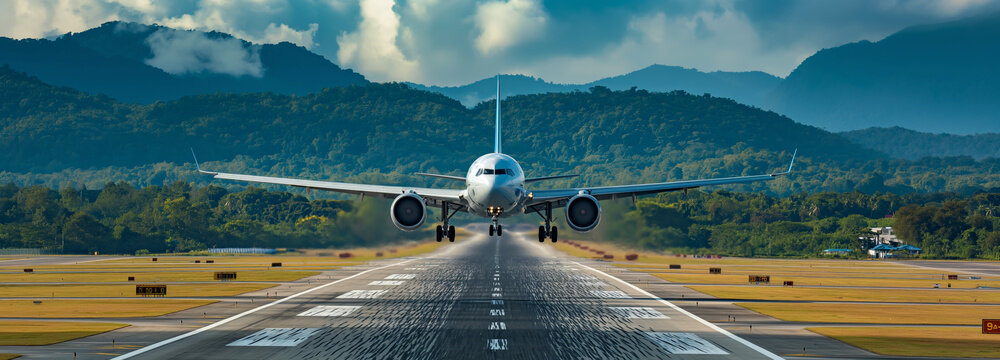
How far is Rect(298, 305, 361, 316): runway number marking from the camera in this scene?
2849 inches

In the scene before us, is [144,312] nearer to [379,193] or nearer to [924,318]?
[379,193]

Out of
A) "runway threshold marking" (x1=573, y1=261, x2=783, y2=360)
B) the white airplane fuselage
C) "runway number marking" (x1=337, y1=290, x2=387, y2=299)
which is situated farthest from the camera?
"runway number marking" (x1=337, y1=290, x2=387, y2=299)

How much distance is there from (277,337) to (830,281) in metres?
87.5

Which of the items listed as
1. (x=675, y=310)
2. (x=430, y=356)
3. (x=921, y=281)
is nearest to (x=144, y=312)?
(x=430, y=356)

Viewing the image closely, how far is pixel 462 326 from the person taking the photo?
63.7m

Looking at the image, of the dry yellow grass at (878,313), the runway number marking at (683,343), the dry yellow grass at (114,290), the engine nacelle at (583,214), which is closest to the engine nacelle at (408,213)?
the engine nacelle at (583,214)

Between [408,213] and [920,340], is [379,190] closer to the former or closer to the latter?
[408,213]

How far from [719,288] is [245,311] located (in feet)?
182

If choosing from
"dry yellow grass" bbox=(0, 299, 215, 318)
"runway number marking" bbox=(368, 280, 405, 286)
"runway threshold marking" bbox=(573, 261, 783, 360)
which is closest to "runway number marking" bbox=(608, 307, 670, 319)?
"runway threshold marking" bbox=(573, 261, 783, 360)

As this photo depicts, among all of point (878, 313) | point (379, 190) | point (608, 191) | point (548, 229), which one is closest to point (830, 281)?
point (878, 313)

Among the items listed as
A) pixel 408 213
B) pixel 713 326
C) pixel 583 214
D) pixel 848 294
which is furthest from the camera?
pixel 848 294

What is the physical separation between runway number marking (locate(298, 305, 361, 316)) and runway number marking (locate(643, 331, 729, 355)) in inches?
1023

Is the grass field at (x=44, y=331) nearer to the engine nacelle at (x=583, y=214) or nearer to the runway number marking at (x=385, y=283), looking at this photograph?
the engine nacelle at (x=583, y=214)

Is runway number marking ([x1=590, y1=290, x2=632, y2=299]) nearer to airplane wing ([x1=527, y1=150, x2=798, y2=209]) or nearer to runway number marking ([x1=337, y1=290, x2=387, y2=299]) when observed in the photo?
airplane wing ([x1=527, y1=150, x2=798, y2=209])
